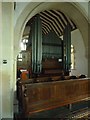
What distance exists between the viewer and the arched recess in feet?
14.4

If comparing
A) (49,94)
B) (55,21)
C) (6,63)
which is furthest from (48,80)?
(55,21)

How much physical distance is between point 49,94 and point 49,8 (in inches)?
129

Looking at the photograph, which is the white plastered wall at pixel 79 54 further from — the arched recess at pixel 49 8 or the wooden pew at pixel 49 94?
the wooden pew at pixel 49 94

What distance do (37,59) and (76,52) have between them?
9.07 feet

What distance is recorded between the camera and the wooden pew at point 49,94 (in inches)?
111

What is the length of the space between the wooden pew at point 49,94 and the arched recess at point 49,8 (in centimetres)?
161

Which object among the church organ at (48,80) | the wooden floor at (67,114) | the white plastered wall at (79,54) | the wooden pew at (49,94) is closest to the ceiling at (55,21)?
the white plastered wall at (79,54)

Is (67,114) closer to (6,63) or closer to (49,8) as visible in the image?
(6,63)

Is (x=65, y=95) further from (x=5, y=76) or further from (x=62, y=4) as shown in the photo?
(x=62, y=4)

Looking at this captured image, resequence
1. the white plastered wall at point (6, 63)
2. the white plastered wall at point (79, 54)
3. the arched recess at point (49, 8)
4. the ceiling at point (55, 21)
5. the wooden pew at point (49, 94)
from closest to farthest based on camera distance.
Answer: the wooden pew at point (49, 94) < the white plastered wall at point (6, 63) < the arched recess at point (49, 8) < the white plastered wall at point (79, 54) < the ceiling at point (55, 21)

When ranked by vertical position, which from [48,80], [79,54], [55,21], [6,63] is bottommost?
[48,80]

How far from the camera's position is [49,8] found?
552 cm

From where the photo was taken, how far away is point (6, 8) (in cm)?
304

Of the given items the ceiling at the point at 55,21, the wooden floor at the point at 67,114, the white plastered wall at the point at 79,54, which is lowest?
the wooden floor at the point at 67,114
